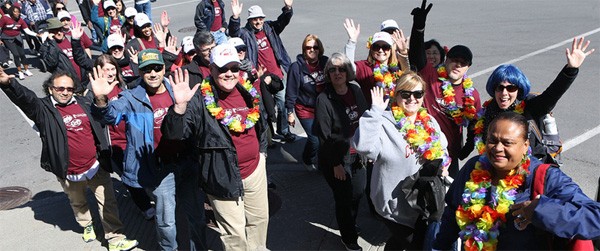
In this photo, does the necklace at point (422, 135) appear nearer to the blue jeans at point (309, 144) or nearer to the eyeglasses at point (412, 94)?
the eyeglasses at point (412, 94)

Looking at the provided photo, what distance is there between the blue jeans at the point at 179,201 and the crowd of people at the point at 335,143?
0.5 inches

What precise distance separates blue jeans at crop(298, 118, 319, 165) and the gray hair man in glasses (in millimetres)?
1858

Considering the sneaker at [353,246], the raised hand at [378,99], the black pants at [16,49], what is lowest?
the sneaker at [353,246]

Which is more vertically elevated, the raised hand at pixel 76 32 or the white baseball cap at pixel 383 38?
the white baseball cap at pixel 383 38

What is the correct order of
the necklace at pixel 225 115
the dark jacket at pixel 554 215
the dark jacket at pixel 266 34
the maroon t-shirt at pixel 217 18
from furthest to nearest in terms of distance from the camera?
the maroon t-shirt at pixel 217 18, the dark jacket at pixel 266 34, the necklace at pixel 225 115, the dark jacket at pixel 554 215

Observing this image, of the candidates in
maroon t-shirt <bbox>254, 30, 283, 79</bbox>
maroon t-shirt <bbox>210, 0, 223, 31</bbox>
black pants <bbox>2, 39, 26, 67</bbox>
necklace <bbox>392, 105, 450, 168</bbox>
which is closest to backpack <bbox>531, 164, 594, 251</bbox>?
necklace <bbox>392, 105, 450, 168</bbox>

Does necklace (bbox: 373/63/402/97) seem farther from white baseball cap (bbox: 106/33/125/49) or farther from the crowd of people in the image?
white baseball cap (bbox: 106/33/125/49)

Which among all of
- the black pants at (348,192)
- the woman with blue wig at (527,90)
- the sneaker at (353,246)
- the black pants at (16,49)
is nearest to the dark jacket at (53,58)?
the black pants at (348,192)

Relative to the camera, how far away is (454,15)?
16312mm

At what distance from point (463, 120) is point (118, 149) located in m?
3.25

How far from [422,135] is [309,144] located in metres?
2.64

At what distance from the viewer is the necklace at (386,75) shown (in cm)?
550

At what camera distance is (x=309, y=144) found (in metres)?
6.43

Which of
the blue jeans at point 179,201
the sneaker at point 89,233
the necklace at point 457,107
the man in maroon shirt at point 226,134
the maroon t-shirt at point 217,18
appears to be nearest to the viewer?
the man in maroon shirt at point 226,134
